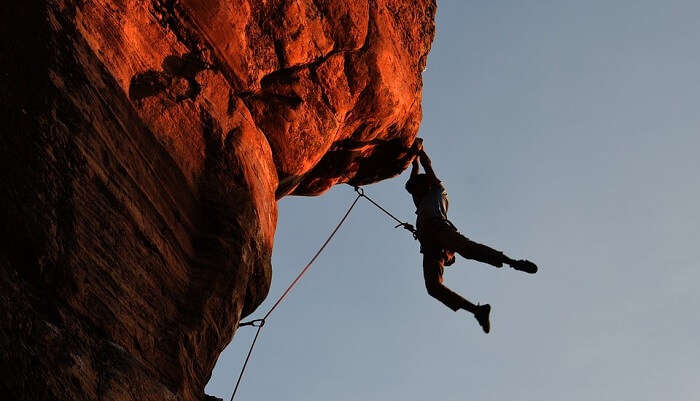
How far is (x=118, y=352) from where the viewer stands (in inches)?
256

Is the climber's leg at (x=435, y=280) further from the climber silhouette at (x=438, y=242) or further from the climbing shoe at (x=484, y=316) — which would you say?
the climbing shoe at (x=484, y=316)

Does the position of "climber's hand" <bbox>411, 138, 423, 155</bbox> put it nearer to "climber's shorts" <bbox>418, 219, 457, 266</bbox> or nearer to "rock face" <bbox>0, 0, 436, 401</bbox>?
"climber's shorts" <bbox>418, 219, 457, 266</bbox>

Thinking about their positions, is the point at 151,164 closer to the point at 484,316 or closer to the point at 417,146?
the point at 484,316

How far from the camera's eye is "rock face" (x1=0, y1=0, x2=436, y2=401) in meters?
6.15

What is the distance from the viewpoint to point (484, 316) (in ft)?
38.0

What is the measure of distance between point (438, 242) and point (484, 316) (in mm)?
1186

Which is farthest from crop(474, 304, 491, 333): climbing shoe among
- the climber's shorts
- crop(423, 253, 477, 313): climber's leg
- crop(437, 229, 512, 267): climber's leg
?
the climber's shorts

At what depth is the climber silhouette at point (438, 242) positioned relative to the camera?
11505 mm

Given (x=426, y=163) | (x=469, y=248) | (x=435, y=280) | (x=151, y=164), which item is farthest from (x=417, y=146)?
(x=151, y=164)

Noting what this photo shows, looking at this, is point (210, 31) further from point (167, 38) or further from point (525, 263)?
point (525, 263)

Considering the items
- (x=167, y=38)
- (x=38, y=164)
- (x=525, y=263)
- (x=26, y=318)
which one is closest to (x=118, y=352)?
(x=26, y=318)

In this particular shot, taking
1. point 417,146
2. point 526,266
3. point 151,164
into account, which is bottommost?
point 151,164

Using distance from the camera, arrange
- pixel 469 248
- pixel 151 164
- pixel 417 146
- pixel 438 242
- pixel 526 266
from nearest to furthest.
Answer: pixel 151 164 < pixel 526 266 < pixel 469 248 < pixel 438 242 < pixel 417 146

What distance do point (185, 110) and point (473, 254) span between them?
4.45 m
